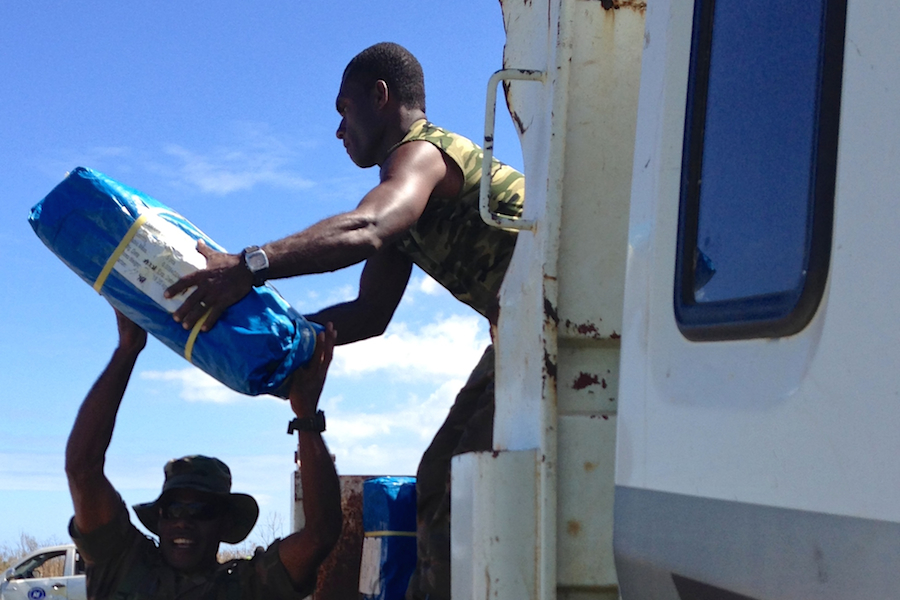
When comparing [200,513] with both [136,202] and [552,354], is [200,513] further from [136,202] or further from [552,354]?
[552,354]

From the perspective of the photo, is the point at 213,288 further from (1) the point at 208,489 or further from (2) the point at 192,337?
(1) the point at 208,489

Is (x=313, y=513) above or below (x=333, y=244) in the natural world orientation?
below

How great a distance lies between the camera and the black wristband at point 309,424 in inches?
131

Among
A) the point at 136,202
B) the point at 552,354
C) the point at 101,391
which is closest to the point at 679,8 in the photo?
the point at 552,354

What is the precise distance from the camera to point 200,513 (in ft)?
13.3

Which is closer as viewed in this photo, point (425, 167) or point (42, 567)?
point (425, 167)

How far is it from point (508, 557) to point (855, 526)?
2.81 feet

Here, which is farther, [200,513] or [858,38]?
[200,513]

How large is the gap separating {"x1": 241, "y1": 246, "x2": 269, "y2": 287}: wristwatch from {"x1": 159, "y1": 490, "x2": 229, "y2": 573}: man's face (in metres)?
1.75

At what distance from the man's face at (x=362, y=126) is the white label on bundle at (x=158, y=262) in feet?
2.61

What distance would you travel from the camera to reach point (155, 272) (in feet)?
8.82

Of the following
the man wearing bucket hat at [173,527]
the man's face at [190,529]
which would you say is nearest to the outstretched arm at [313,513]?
the man wearing bucket hat at [173,527]

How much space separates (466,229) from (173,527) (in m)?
1.82

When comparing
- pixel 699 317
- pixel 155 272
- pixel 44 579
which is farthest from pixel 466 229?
pixel 44 579
